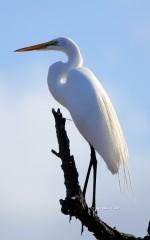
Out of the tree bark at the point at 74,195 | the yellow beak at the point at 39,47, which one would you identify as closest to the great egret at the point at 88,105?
the yellow beak at the point at 39,47

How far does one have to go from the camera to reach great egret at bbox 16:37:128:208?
11375 mm

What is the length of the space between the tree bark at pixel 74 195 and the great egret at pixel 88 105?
2601 mm

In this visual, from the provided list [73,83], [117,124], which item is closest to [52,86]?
[73,83]

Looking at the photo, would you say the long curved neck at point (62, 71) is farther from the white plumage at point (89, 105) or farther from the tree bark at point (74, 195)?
the tree bark at point (74, 195)

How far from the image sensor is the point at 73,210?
27.4 ft

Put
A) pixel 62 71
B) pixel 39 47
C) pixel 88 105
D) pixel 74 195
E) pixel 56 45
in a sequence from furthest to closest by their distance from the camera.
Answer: pixel 39 47, pixel 56 45, pixel 62 71, pixel 88 105, pixel 74 195

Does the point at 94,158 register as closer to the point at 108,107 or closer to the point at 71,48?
the point at 108,107

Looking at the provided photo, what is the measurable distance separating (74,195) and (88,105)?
11.5 ft

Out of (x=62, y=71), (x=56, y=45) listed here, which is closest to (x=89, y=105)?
(x=62, y=71)

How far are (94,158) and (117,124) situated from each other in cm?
70

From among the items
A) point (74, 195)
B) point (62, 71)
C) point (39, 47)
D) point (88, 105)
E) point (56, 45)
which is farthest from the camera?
point (39, 47)

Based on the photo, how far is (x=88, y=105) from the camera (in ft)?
38.5

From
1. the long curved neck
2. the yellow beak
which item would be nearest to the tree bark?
the long curved neck

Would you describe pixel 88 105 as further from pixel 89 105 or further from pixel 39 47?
pixel 39 47
